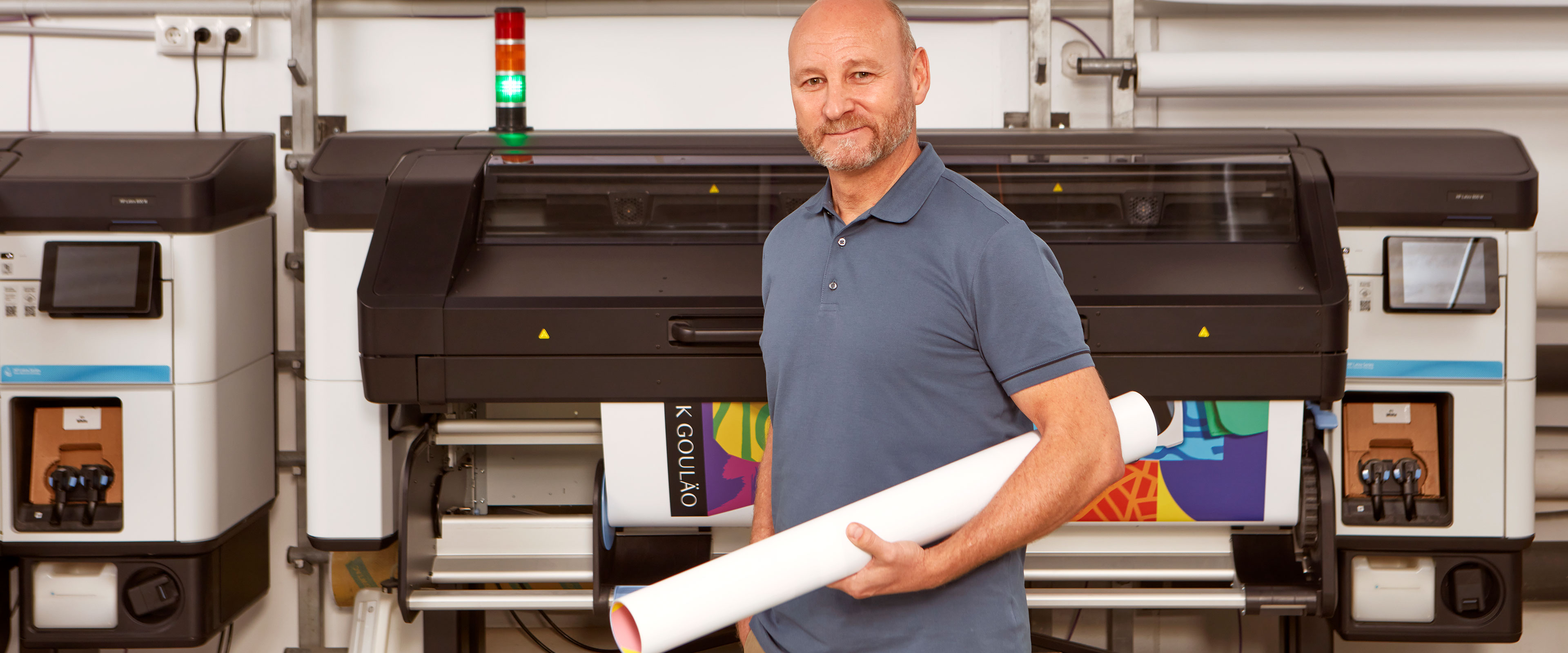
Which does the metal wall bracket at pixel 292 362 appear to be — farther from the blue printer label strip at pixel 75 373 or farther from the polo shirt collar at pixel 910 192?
the polo shirt collar at pixel 910 192

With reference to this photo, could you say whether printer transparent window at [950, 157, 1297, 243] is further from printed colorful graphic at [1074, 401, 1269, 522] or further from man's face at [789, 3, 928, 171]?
man's face at [789, 3, 928, 171]

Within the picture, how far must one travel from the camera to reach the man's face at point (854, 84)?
106cm

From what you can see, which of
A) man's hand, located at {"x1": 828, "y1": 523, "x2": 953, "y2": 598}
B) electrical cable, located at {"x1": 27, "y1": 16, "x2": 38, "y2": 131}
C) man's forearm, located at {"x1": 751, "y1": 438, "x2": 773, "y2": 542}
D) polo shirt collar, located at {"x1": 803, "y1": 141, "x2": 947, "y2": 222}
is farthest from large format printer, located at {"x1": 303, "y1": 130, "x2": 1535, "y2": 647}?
electrical cable, located at {"x1": 27, "y1": 16, "x2": 38, "y2": 131}

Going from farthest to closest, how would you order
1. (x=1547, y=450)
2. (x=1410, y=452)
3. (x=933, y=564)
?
(x=1547, y=450) → (x=1410, y=452) → (x=933, y=564)

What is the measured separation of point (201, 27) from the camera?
2359mm

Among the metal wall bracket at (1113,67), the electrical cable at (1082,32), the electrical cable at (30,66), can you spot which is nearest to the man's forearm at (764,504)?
the metal wall bracket at (1113,67)

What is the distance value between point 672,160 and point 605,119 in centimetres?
60

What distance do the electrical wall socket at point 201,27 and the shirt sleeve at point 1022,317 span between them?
1952mm

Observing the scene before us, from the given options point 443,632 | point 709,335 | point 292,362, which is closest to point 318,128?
point 292,362

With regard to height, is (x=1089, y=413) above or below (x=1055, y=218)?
below

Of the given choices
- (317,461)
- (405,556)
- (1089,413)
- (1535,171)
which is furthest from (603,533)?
(1535,171)

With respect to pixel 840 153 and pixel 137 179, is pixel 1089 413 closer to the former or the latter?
pixel 840 153

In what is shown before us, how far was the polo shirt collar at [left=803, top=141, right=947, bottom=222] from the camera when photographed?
42.1 inches

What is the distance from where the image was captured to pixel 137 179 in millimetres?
1908
